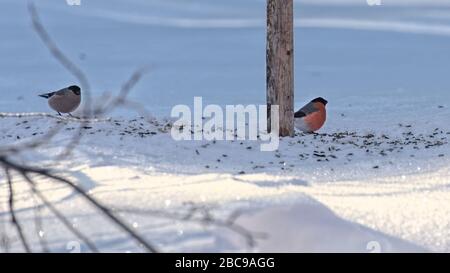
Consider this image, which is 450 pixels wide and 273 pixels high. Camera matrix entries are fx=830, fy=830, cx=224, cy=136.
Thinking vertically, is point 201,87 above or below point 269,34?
below

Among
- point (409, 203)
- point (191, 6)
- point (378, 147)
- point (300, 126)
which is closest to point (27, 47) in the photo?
point (191, 6)

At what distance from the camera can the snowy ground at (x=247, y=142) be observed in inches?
169

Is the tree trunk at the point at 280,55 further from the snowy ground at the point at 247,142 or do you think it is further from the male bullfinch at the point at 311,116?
the snowy ground at the point at 247,142

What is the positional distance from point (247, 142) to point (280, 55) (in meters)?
1.22

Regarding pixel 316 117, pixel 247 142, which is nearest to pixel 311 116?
pixel 316 117

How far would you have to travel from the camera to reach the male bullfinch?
9.76 metres

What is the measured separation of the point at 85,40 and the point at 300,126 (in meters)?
10.3

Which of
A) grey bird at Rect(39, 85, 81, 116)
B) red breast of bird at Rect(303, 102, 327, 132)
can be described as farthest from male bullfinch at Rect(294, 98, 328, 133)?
grey bird at Rect(39, 85, 81, 116)

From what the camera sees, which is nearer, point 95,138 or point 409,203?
point 409,203

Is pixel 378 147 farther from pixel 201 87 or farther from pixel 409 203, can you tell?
pixel 201 87

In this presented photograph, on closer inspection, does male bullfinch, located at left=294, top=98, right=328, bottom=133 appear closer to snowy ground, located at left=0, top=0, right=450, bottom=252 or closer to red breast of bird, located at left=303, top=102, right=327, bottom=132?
red breast of bird, located at left=303, top=102, right=327, bottom=132

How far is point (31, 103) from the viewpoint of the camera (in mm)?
13477
